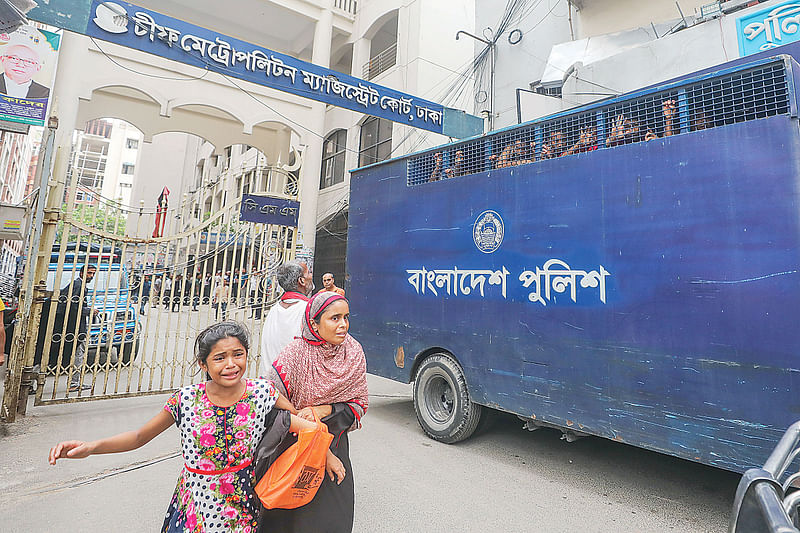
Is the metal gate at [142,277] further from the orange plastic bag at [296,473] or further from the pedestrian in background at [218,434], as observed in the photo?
the orange plastic bag at [296,473]

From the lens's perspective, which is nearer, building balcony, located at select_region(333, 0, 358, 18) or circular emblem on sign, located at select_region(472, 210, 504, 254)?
circular emblem on sign, located at select_region(472, 210, 504, 254)

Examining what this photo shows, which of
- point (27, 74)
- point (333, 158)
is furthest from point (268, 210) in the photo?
point (333, 158)

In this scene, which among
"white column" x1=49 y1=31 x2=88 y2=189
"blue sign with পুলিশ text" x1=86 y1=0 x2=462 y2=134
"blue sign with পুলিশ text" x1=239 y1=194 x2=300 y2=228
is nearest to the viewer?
"blue sign with পুলিশ text" x1=86 y1=0 x2=462 y2=134

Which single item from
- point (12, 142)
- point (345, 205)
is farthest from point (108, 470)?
point (12, 142)

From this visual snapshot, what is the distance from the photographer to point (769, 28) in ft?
16.6

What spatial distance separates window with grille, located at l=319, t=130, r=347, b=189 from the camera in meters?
14.1

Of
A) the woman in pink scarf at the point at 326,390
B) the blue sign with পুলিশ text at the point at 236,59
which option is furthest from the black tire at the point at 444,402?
the blue sign with পুলিশ text at the point at 236,59

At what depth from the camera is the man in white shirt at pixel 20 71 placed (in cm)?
858

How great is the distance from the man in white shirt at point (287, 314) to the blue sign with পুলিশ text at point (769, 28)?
18.7 feet

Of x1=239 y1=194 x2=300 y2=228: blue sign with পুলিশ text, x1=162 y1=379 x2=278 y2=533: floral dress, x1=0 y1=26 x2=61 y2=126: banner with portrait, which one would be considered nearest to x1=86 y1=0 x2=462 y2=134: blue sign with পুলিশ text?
x1=239 y1=194 x2=300 y2=228: blue sign with পুলিশ text

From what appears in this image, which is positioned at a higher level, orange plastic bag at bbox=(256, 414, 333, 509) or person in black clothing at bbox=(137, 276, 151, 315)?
person in black clothing at bbox=(137, 276, 151, 315)

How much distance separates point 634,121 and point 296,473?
336 centimetres

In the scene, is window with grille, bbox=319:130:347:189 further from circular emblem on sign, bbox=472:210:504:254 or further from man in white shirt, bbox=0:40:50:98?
circular emblem on sign, bbox=472:210:504:254

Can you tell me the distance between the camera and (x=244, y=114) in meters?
11.9
